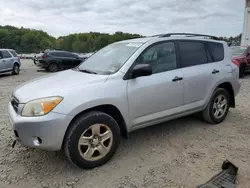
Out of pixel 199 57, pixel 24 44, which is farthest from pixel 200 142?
pixel 24 44

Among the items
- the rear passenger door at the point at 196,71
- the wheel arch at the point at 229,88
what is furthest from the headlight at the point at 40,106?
A: the wheel arch at the point at 229,88

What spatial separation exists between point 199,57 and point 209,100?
2.63ft

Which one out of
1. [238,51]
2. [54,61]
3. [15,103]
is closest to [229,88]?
[15,103]

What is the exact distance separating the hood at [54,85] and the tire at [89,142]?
40cm

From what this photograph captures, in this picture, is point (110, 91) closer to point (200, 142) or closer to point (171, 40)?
point (171, 40)

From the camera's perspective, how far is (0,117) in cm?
538

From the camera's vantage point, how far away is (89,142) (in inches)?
123

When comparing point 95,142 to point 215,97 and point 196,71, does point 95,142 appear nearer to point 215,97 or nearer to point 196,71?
point 196,71

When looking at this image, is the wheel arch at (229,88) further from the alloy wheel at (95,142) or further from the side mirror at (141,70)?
the alloy wheel at (95,142)

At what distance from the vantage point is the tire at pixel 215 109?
465cm

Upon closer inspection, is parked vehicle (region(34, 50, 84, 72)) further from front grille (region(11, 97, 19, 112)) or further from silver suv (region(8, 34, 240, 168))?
front grille (region(11, 97, 19, 112))

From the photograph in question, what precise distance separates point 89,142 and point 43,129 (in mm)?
606

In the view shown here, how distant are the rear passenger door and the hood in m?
1.50

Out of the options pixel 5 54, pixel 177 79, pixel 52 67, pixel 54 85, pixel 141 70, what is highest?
pixel 5 54
